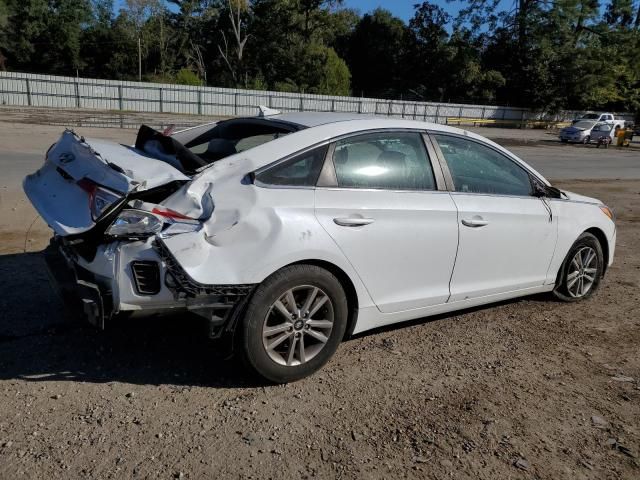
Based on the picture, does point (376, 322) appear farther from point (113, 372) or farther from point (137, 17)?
point (137, 17)

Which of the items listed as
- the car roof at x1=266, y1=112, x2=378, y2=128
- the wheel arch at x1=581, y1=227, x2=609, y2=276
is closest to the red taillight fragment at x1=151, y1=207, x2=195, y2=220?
the car roof at x1=266, y1=112, x2=378, y2=128

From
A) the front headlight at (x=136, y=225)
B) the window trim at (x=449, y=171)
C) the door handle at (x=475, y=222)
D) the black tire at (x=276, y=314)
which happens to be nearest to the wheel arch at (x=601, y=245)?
the window trim at (x=449, y=171)

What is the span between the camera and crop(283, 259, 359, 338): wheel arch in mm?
3455

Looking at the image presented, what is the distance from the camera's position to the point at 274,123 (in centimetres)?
410

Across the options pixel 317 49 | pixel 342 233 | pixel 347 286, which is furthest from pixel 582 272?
pixel 317 49

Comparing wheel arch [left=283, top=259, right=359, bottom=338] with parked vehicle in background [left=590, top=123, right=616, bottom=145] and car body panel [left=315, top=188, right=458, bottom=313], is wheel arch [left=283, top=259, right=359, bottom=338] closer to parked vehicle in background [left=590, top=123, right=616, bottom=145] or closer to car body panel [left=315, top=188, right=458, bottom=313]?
car body panel [left=315, top=188, right=458, bottom=313]

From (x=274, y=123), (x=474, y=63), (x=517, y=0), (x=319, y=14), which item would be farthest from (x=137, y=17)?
(x=274, y=123)

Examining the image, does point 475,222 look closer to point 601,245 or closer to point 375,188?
point 375,188

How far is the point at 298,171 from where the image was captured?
11.5ft

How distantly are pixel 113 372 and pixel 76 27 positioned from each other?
228 ft

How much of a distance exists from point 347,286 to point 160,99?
39.6 meters

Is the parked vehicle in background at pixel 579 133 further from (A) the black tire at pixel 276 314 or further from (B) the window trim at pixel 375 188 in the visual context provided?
(A) the black tire at pixel 276 314

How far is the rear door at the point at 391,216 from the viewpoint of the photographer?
3559mm

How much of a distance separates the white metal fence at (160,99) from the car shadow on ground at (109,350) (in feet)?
122
